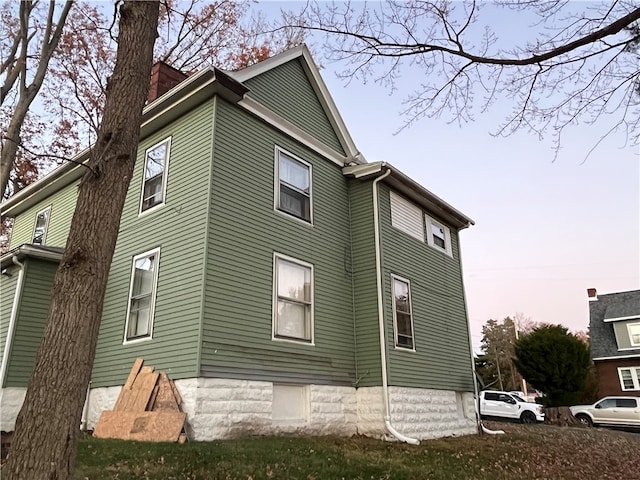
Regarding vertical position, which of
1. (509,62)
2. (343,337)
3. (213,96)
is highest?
(213,96)

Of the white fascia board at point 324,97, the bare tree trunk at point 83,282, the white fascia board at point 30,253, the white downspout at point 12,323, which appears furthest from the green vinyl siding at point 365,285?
the bare tree trunk at point 83,282

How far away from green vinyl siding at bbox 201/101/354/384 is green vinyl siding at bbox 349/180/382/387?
0.22 metres

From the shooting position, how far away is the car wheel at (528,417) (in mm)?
21422

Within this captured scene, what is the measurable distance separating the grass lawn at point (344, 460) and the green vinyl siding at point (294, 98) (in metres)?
7.22

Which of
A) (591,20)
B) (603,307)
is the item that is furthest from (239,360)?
(603,307)

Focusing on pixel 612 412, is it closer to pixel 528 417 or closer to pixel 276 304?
pixel 528 417

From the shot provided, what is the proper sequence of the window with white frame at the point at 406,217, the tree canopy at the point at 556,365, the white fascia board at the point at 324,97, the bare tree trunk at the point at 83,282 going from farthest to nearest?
the tree canopy at the point at 556,365
the window with white frame at the point at 406,217
the white fascia board at the point at 324,97
the bare tree trunk at the point at 83,282

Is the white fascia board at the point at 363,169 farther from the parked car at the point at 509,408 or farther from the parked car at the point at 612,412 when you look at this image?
the parked car at the point at 612,412

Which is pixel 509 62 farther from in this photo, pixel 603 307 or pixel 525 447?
pixel 603 307

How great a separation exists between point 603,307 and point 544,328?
1000cm

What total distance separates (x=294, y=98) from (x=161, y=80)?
10.5 feet

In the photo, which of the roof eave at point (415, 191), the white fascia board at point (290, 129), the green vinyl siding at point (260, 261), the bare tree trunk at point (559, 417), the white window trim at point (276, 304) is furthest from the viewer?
the bare tree trunk at point (559, 417)

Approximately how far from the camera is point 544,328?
23.2 m

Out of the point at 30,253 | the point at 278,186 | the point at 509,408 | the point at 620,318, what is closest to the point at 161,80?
the point at 278,186
